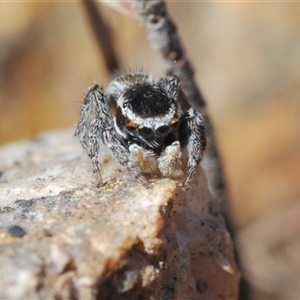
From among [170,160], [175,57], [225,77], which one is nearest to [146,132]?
[170,160]

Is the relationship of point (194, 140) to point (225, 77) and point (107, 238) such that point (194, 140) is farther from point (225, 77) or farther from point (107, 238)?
point (225, 77)

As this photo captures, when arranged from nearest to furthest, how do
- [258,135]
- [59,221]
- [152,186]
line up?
[59,221] → [152,186] → [258,135]

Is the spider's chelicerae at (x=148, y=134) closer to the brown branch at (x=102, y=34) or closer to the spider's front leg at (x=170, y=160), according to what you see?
the spider's front leg at (x=170, y=160)

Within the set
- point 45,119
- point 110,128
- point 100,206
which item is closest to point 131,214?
point 100,206

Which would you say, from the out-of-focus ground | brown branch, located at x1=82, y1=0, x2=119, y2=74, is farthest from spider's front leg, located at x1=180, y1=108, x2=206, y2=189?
the out-of-focus ground

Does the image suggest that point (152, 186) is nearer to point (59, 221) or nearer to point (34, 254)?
point (59, 221)

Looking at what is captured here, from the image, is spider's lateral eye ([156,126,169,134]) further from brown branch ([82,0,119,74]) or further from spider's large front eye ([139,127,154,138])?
brown branch ([82,0,119,74])

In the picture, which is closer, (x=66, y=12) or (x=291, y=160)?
(x=291, y=160)
